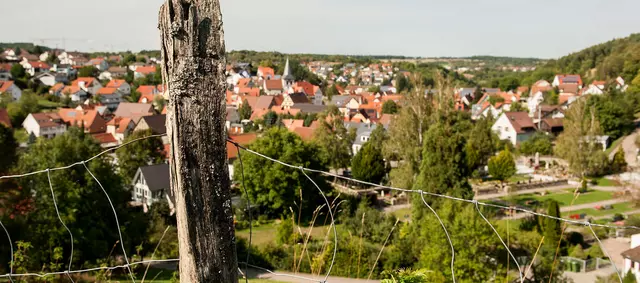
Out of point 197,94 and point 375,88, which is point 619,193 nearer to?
point 197,94

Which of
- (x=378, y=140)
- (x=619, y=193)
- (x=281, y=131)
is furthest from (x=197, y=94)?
(x=378, y=140)

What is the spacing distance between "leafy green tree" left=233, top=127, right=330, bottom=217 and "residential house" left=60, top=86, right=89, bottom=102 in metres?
41.1

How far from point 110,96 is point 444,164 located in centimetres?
4849

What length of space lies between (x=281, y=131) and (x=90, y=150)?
753cm

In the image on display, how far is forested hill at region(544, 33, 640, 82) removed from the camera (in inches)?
2224

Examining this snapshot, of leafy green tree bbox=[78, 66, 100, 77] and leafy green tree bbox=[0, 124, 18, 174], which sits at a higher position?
leafy green tree bbox=[78, 66, 100, 77]

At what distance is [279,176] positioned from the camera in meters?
19.4

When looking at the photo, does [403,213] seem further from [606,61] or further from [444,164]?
[606,61]

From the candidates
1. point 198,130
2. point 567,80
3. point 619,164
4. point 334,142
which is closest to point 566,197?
point 619,164

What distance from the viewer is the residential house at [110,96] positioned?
54.1 metres

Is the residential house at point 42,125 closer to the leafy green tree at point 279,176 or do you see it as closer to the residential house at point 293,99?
the residential house at point 293,99

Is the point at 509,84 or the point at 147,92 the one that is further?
the point at 509,84

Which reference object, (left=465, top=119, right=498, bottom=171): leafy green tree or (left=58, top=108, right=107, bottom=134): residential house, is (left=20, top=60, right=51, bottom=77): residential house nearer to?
(left=58, top=108, right=107, bottom=134): residential house

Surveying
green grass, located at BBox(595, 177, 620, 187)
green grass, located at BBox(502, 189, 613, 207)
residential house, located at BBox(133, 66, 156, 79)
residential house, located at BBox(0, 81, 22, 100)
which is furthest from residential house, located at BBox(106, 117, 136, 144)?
residential house, located at BBox(133, 66, 156, 79)
